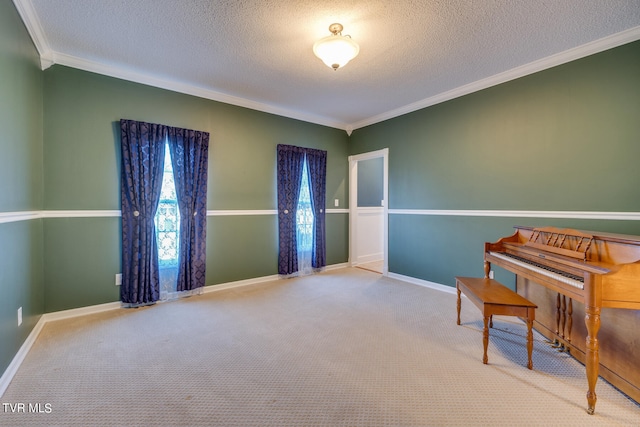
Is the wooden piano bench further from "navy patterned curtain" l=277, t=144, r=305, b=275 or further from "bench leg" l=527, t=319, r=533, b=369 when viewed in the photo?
"navy patterned curtain" l=277, t=144, r=305, b=275

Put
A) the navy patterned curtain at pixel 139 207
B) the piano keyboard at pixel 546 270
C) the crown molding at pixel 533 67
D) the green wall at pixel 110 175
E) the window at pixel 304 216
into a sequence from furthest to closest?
the window at pixel 304 216 < the navy patterned curtain at pixel 139 207 < the green wall at pixel 110 175 < the crown molding at pixel 533 67 < the piano keyboard at pixel 546 270

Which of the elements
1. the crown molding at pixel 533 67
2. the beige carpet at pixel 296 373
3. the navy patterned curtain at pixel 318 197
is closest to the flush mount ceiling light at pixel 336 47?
the crown molding at pixel 533 67

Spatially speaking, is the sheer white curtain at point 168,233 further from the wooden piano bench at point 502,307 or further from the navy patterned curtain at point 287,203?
the wooden piano bench at point 502,307

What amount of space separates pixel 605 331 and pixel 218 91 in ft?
14.1

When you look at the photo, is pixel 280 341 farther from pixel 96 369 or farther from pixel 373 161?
pixel 373 161

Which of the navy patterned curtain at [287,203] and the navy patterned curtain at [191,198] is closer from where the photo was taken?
the navy patterned curtain at [191,198]

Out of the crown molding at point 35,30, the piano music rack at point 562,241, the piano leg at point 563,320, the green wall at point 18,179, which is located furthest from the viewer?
the piano leg at point 563,320

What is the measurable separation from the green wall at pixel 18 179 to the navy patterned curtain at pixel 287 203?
2.58 meters

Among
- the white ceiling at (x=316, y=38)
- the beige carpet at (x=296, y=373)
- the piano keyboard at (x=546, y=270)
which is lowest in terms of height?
the beige carpet at (x=296, y=373)

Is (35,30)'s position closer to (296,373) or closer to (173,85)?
(173,85)

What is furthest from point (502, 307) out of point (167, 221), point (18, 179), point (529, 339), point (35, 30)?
point (35, 30)

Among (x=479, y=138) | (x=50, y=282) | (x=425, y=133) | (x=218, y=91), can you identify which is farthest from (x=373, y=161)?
(x=50, y=282)

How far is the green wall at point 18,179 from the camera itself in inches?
72.3

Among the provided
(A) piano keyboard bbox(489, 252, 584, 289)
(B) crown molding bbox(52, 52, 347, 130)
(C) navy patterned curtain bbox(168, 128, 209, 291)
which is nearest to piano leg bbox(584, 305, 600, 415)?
(A) piano keyboard bbox(489, 252, 584, 289)
